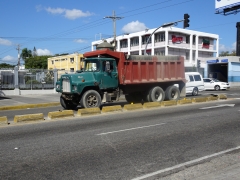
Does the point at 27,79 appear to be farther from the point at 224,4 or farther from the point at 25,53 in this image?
the point at 25,53

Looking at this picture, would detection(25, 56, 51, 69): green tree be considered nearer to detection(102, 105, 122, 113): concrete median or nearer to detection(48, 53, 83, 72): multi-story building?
detection(48, 53, 83, 72): multi-story building

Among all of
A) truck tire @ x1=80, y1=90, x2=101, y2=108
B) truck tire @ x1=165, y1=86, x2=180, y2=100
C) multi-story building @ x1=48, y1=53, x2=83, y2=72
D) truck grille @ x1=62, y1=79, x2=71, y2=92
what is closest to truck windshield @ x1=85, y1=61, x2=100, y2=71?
truck tire @ x1=80, y1=90, x2=101, y2=108

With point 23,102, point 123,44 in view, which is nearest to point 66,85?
point 23,102

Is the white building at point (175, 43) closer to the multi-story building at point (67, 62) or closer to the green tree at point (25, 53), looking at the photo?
the multi-story building at point (67, 62)

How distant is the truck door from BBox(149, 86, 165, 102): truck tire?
2.54 metres

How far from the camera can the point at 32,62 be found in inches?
3487

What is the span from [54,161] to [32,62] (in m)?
87.1

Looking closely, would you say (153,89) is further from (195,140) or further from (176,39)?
(176,39)

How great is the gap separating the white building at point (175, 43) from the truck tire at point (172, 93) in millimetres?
36755

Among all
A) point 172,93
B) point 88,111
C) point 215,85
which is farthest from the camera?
point 215,85

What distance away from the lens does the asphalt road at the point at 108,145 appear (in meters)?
5.45

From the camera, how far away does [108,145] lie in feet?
23.6

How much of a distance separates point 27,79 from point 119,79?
1603cm

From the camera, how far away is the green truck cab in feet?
43.7
